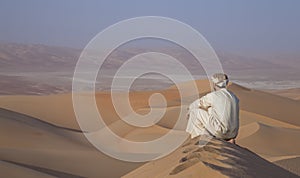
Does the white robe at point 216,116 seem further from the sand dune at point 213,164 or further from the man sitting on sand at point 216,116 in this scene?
the sand dune at point 213,164

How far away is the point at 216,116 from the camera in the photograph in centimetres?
658

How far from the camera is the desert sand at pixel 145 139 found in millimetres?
5641

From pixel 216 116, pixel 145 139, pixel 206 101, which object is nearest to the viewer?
pixel 216 116

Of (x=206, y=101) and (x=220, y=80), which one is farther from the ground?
(x=220, y=80)

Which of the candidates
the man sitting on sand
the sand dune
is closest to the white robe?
the man sitting on sand

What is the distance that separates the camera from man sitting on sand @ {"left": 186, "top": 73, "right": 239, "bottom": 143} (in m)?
6.55

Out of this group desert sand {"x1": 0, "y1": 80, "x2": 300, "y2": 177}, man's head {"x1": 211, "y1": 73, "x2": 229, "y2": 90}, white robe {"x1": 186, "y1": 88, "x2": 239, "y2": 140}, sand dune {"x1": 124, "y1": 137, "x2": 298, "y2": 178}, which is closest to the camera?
sand dune {"x1": 124, "y1": 137, "x2": 298, "y2": 178}

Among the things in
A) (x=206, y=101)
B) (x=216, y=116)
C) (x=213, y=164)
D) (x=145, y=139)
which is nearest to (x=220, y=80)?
(x=206, y=101)

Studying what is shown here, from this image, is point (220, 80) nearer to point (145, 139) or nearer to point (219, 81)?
point (219, 81)

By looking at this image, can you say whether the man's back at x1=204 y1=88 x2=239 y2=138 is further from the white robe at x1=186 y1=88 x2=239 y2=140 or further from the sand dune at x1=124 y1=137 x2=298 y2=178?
the sand dune at x1=124 y1=137 x2=298 y2=178

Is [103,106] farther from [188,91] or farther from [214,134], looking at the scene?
[214,134]

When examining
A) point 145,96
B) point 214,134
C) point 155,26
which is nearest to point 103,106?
point 145,96

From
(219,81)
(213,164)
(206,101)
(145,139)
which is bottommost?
(213,164)

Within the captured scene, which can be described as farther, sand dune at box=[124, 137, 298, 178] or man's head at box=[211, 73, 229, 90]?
man's head at box=[211, 73, 229, 90]
